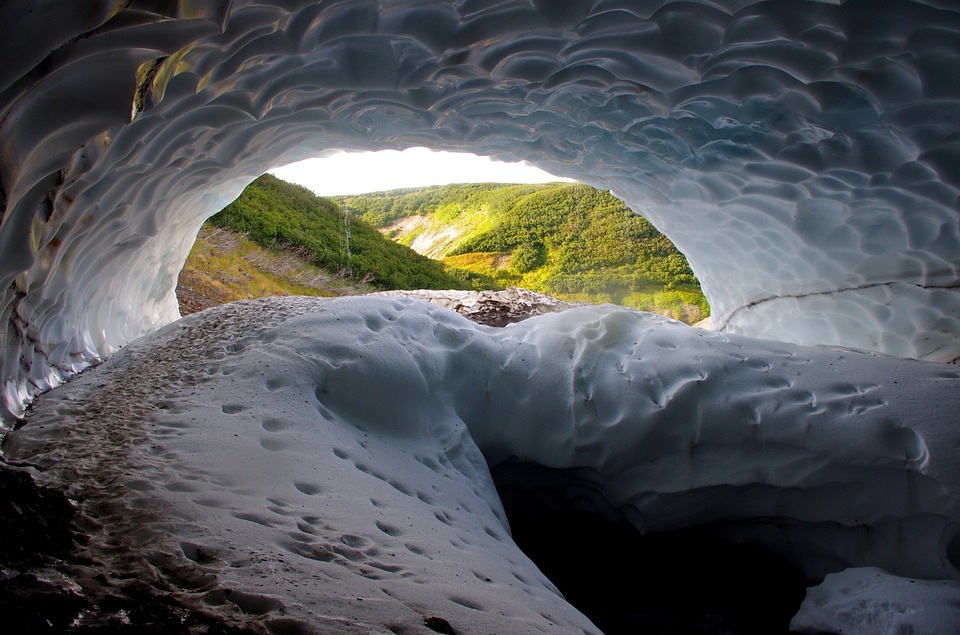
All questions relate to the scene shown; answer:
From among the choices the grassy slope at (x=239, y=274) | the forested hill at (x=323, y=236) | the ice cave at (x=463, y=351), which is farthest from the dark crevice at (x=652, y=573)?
the forested hill at (x=323, y=236)

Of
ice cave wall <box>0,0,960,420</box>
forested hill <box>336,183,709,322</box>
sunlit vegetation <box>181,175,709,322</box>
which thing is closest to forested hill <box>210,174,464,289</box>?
sunlit vegetation <box>181,175,709,322</box>

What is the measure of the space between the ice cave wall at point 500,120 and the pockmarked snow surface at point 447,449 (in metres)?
0.92

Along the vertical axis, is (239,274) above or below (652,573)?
above

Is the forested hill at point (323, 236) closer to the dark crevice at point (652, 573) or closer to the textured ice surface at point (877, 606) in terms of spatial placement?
the dark crevice at point (652, 573)

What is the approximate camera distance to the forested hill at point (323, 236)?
33.7ft

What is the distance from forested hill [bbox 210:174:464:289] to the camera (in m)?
10.3

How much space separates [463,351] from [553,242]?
31.6ft

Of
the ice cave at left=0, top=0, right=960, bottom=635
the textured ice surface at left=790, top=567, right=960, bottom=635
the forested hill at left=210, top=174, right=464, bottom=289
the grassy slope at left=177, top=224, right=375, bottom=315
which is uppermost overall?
the forested hill at left=210, top=174, right=464, bottom=289

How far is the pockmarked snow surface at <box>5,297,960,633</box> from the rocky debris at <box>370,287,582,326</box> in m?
1.92

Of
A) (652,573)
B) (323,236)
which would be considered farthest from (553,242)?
(652,573)

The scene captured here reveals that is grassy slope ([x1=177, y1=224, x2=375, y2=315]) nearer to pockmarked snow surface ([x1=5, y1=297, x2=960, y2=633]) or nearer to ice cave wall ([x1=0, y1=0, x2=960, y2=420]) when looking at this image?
ice cave wall ([x1=0, y1=0, x2=960, y2=420])

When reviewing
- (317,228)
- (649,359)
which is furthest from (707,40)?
(317,228)

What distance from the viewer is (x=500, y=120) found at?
12.9ft

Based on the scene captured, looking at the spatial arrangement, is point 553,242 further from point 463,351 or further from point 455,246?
point 463,351
